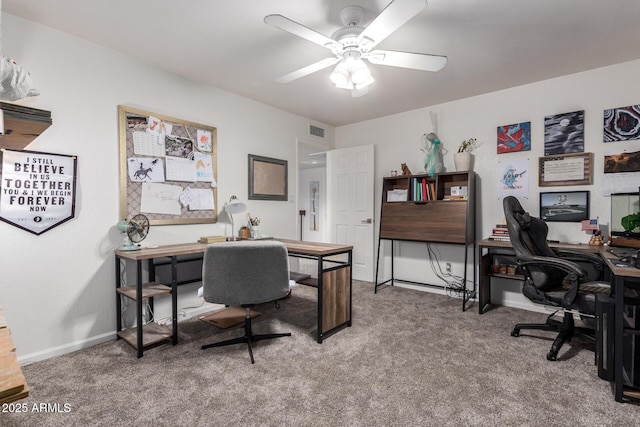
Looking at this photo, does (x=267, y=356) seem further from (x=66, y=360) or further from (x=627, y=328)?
(x=627, y=328)

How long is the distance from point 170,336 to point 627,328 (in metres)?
3.09

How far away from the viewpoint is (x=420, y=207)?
3.88m

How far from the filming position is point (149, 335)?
2590mm

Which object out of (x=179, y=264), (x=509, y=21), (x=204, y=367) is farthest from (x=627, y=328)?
(x=179, y=264)

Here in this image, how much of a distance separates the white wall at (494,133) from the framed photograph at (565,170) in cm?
5

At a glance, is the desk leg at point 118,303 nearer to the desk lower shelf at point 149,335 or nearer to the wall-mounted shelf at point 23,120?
the desk lower shelf at point 149,335

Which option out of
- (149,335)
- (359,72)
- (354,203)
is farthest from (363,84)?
(149,335)

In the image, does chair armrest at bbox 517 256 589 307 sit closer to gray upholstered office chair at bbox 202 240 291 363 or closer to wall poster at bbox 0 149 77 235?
gray upholstered office chair at bbox 202 240 291 363

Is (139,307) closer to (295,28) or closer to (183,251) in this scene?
(183,251)

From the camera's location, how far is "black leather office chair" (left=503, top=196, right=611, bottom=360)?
2256mm

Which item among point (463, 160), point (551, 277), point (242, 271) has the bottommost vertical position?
point (551, 277)

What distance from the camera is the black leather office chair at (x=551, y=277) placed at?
2256 millimetres

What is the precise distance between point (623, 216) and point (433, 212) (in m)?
1.63

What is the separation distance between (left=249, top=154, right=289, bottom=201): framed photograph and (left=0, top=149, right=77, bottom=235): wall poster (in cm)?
174
